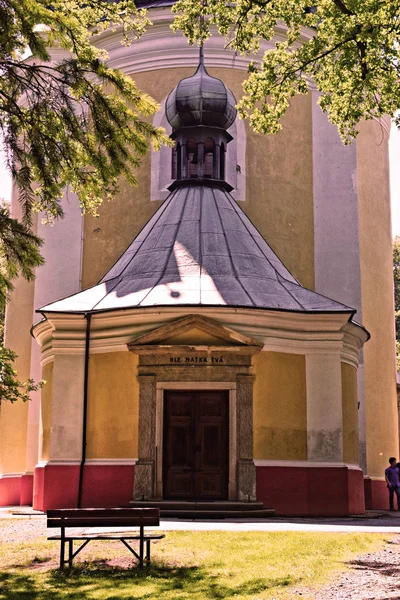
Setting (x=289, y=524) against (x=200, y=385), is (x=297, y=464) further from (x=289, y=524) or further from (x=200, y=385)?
(x=289, y=524)

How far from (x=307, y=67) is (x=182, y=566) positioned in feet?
25.8

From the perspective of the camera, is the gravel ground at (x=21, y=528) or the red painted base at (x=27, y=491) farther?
the red painted base at (x=27, y=491)

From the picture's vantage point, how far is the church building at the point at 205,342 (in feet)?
51.8

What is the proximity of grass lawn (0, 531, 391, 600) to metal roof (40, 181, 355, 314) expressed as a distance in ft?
20.2

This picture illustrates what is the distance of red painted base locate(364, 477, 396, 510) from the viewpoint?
2017 cm

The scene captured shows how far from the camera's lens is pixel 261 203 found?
21969 millimetres

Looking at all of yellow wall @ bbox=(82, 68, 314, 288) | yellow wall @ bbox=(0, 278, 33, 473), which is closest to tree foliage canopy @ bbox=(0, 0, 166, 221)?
yellow wall @ bbox=(82, 68, 314, 288)

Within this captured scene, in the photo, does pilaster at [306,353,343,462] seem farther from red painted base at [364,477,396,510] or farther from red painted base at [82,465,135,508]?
red painted base at [364,477,396,510]

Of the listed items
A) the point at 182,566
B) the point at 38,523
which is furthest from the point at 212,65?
the point at 182,566

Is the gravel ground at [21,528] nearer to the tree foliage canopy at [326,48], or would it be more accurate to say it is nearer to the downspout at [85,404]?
the downspout at [85,404]

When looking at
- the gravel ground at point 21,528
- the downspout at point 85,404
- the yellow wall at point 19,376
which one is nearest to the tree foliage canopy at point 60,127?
the gravel ground at point 21,528

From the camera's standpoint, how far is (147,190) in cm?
2202

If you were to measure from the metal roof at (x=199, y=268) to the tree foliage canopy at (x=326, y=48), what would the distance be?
390cm

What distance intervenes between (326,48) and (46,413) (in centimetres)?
842
